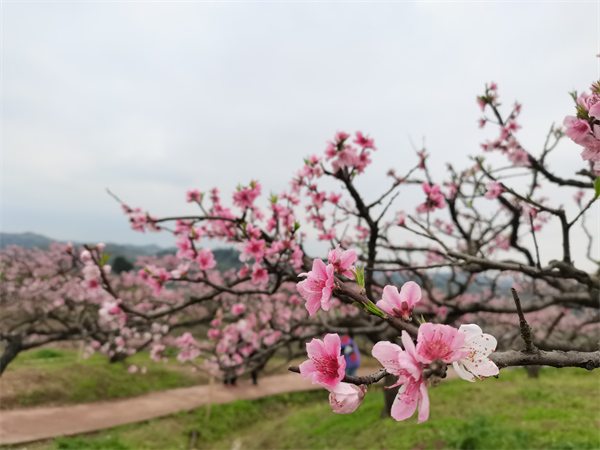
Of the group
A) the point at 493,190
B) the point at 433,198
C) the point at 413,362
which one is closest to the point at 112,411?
the point at 433,198

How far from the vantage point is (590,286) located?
9.12 ft

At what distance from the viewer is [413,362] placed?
815 mm

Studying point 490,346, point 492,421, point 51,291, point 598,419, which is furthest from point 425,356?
point 51,291

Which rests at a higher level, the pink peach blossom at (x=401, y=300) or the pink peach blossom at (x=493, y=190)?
the pink peach blossom at (x=493, y=190)

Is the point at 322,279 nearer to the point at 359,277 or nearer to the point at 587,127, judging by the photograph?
the point at 359,277

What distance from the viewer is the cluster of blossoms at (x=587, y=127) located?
137cm

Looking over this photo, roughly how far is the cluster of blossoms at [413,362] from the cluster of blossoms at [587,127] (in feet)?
3.31

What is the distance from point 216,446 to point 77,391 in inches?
209

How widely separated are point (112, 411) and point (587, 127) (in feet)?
42.3

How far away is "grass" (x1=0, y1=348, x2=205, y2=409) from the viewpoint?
32.7 ft

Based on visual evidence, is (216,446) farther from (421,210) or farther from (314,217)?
(421,210)

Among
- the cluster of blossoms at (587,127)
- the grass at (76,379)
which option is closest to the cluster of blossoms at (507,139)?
the cluster of blossoms at (587,127)

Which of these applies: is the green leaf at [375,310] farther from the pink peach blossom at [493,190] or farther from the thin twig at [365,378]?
the pink peach blossom at [493,190]

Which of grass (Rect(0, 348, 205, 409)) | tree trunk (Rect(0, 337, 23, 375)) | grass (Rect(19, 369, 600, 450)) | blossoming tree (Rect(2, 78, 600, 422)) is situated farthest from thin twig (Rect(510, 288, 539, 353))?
grass (Rect(0, 348, 205, 409))
